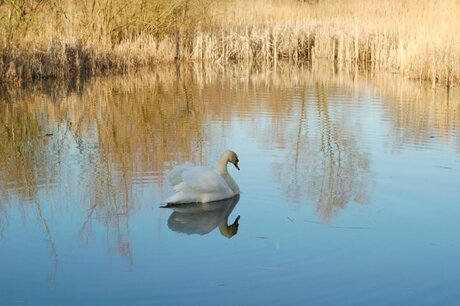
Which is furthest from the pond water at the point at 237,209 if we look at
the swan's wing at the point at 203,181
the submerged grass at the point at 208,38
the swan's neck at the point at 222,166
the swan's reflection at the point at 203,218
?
the submerged grass at the point at 208,38

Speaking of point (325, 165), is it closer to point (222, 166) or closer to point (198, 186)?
point (222, 166)

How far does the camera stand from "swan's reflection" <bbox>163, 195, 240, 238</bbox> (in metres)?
5.66

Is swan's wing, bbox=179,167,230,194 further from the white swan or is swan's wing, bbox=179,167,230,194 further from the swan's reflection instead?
the swan's reflection

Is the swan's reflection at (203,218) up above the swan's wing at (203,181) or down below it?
below

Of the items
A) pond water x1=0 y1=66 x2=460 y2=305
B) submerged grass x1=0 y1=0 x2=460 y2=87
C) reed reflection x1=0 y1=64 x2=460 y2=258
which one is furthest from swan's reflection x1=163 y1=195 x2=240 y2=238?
submerged grass x1=0 y1=0 x2=460 y2=87

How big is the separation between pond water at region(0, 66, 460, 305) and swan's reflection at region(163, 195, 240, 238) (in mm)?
19

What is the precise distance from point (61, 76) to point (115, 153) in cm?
889

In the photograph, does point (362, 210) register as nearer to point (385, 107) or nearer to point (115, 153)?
point (115, 153)

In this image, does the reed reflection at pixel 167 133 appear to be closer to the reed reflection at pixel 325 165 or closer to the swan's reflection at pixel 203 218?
the reed reflection at pixel 325 165

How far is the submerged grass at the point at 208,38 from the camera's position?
624 inches

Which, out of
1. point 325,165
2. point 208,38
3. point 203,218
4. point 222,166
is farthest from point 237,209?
point 208,38

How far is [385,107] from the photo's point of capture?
1268 cm

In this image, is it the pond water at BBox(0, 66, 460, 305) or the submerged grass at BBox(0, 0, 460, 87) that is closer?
the pond water at BBox(0, 66, 460, 305)

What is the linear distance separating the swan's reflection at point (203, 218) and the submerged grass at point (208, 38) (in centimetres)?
992
